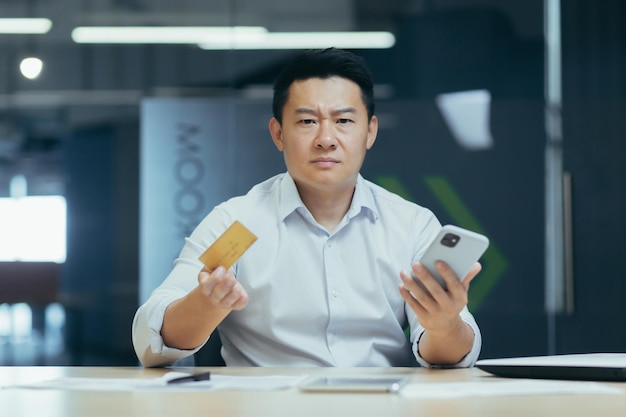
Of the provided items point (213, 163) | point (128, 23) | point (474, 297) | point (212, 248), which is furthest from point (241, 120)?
point (212, 248)

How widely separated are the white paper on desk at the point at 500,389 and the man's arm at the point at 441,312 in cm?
22

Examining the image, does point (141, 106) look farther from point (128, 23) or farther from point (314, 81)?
point (314, 81)

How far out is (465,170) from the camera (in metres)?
4.23

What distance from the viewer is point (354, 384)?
56.2 inches

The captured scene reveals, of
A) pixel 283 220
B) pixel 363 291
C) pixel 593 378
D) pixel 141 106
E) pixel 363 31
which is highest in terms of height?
pixel 363 31

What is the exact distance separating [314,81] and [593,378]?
3.42ft

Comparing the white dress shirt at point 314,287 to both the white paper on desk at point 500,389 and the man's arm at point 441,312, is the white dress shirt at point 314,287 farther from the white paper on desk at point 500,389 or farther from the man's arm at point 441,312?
the white paper on desk at point 500,389

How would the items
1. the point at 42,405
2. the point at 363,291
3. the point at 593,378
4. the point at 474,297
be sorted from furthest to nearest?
the point at 474,297, the point at 363,291, the point at 593,378, the point at 42,405

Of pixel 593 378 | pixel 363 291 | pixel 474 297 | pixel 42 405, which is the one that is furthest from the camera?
pixel 474 297

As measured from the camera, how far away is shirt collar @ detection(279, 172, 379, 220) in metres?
2.18

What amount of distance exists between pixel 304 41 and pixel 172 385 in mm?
3020

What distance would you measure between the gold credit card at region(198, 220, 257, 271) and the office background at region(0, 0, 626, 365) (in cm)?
254

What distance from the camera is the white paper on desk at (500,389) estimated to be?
4.35 ft

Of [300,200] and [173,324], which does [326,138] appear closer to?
[300,200]
